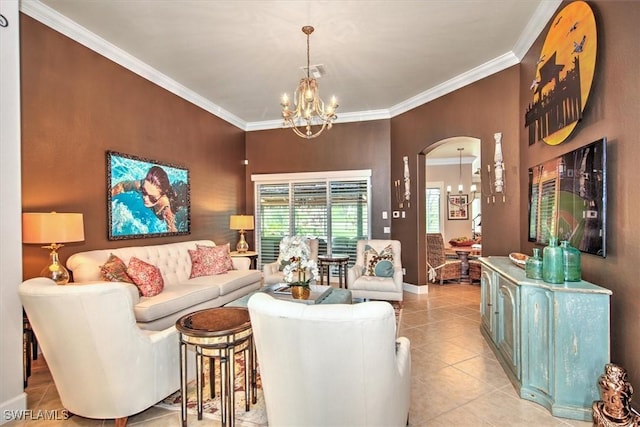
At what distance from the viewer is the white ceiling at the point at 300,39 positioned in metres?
3.08

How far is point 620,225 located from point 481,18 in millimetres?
2342

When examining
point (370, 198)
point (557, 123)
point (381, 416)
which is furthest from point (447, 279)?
point (381, 416)

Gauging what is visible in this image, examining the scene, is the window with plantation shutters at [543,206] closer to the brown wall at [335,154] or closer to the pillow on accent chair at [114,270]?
the brown wall at [335,154]

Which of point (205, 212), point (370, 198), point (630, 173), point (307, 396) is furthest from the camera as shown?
point (370, 198)

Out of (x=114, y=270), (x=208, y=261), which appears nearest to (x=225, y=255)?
(x=208, y=261)

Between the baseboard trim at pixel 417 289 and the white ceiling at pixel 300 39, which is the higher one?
the white ceiling at pixel 300 39

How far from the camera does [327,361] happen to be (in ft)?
4.64

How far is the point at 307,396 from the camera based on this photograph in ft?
4.96

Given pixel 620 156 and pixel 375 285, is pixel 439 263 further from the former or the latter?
pixel 620 156

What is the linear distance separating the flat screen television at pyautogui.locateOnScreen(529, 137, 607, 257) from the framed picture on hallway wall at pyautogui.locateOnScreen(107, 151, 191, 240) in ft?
14.8

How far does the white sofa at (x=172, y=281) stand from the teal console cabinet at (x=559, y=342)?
2.99 m

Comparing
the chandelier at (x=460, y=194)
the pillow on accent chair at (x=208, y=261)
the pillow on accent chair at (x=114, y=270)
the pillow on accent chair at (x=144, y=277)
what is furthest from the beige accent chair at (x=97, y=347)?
the chandelier at (x=460, y=194)

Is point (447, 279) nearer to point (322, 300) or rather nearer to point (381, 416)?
point (322, 300)

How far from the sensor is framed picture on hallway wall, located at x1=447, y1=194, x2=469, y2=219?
9.48m
